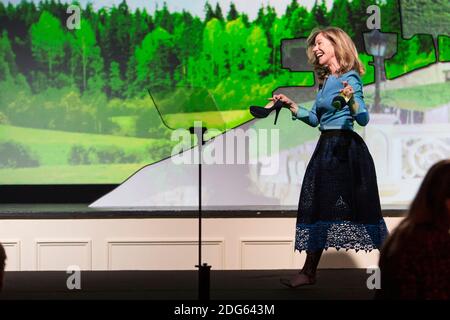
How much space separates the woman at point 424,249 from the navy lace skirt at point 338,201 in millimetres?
2190

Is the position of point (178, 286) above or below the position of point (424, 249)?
below

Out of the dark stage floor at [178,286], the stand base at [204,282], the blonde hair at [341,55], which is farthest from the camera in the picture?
the blonde hair at [341,55]

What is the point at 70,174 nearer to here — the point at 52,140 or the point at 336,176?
the point at 52,140

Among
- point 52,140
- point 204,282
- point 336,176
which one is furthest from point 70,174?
point 336,176

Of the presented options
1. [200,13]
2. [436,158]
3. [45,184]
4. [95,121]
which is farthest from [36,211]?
[436,158]

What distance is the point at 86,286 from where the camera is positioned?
5.45m

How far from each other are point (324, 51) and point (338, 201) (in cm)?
88

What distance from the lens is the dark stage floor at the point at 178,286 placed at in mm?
5078

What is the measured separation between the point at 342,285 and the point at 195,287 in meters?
0.89

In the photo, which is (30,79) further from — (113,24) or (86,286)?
(86,286)

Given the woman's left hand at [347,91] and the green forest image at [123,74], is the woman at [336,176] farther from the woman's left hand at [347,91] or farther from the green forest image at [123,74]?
the green forest image at [123,74]

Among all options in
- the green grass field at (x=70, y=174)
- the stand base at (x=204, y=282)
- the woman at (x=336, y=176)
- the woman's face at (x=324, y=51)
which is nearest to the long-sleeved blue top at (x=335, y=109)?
the woman at (x=336, y=176)

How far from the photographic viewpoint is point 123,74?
634cm

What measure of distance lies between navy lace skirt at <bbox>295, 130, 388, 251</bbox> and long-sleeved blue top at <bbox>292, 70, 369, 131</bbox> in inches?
2.1
